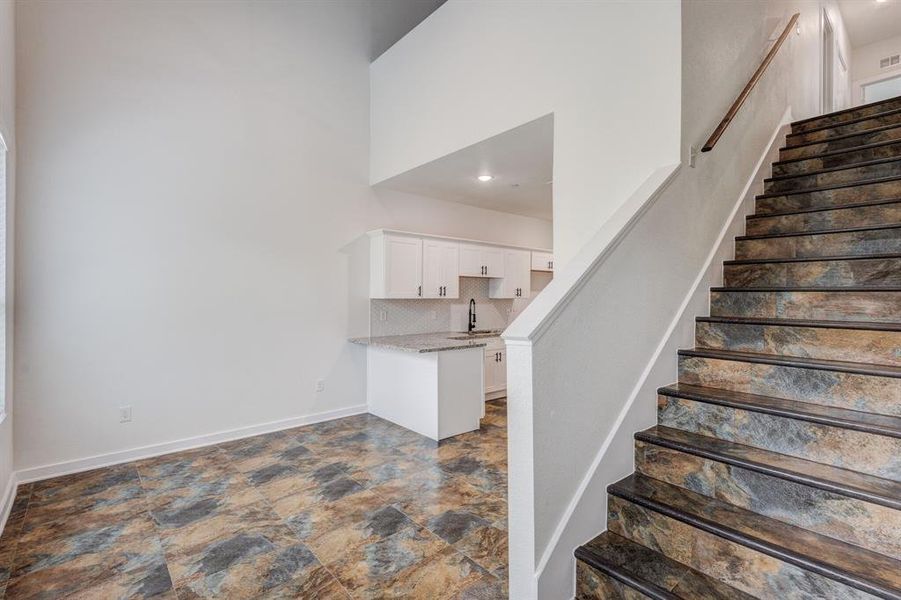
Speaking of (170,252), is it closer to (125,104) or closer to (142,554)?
(125,104)

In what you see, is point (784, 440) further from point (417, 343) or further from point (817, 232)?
point (417, 343)

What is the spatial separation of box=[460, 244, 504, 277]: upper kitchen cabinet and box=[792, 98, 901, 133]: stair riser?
346 cm

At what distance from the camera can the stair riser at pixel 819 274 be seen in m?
2.24

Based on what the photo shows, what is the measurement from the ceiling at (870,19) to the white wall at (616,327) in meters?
4.75

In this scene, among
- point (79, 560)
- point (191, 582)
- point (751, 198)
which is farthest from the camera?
point (751, 198)

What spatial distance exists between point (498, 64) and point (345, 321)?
3125mm

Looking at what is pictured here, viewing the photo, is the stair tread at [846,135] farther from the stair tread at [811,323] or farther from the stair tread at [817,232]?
the stair tread at [811,323]

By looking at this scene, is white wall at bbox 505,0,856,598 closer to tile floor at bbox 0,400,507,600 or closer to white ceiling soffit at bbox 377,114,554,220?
tile floor at bbox 0,400,507,600

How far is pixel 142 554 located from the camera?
7.70ft

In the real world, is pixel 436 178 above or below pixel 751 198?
above

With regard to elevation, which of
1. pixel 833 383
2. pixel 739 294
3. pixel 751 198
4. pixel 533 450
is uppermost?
pixel 751 198

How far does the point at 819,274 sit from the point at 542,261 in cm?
451

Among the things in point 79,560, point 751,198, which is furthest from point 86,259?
point 751,198

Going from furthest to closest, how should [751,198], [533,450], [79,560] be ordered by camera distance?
[751,198] → [79,560] → [533,450]
